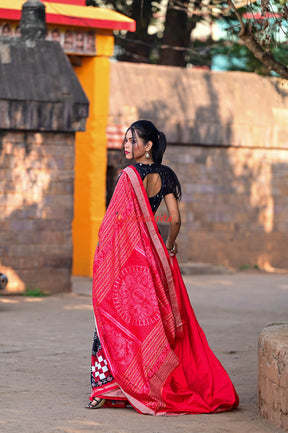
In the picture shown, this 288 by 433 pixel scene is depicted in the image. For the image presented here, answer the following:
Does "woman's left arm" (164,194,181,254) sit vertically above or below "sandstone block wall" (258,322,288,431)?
above

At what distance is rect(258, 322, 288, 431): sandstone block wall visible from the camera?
487cm

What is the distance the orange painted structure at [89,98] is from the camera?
1341 centimetres

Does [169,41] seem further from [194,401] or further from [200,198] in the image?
[194,401]

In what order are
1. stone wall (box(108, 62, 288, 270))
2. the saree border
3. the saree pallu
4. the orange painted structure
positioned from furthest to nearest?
stone wall (box(108, 62, 288, 270))
the orange painted structure
the saree border
the saree pallu

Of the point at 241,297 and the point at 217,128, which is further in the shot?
the point at 217,128

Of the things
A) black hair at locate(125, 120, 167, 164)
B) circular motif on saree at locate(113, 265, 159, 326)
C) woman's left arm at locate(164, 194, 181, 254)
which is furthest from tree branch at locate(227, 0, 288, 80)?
circular motif on saree at locate(113, 265, 159, 326)

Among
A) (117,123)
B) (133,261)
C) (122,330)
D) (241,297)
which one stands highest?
(117,123)

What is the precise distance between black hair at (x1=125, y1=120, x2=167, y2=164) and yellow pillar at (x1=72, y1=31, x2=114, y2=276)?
8.74 m

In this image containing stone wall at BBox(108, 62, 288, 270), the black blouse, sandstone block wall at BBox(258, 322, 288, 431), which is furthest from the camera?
stone wall at BBox(108, 62, 288, 270)

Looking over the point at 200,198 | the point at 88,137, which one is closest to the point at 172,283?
the point at 88,137

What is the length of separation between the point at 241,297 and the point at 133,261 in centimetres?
717

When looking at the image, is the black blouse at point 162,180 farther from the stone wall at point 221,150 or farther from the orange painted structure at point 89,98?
the stone wall at point 221,150

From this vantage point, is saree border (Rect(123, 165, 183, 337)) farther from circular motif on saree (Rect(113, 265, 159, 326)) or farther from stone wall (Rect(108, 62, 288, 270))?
stone wall (Rect(108, 62, 288, 270))

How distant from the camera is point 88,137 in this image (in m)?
14.6
